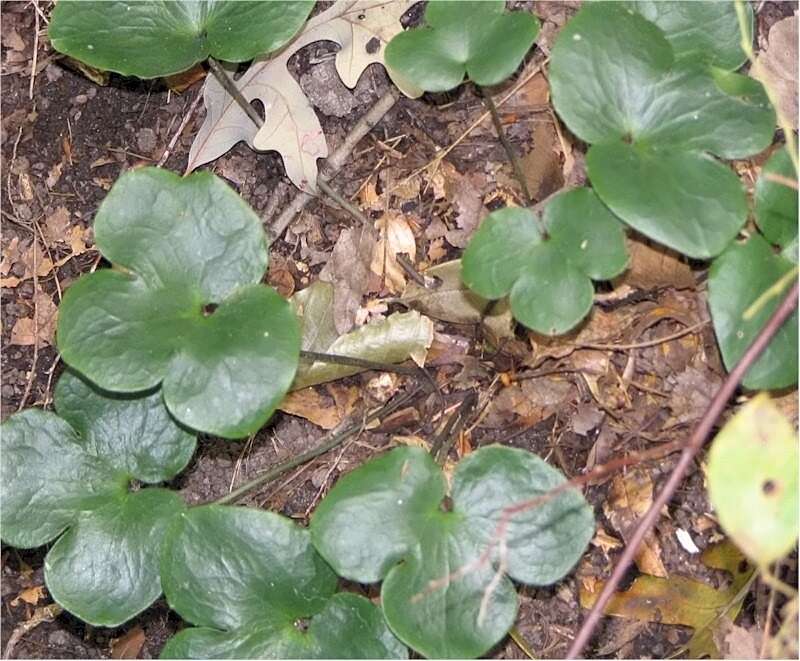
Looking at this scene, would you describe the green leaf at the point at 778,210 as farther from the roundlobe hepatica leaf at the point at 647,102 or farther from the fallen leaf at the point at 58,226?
the fallen leaf at the point at 58,226

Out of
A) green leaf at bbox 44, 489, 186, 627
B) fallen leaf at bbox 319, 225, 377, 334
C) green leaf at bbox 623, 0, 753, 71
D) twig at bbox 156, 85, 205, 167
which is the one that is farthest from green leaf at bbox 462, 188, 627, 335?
twig at bbox 156, 85, 205, 167

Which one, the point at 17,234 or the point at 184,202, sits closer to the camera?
the point at 184,202

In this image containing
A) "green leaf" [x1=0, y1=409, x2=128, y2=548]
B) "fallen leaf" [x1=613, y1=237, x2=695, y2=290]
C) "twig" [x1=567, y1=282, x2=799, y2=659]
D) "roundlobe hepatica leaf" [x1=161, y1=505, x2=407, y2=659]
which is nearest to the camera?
"twig" [x1=567, y1=282, x2=799, y2=659]

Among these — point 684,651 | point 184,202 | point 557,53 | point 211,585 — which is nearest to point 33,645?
point 211,585

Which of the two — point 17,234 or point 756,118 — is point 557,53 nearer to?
point 756,118

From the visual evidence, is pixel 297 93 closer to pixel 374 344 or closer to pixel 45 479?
pixel 374 344

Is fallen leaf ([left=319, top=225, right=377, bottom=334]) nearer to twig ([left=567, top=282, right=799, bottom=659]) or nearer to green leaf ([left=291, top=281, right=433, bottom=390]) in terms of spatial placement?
green leaf ([left=291, top=281, right=433, bottom=390])
